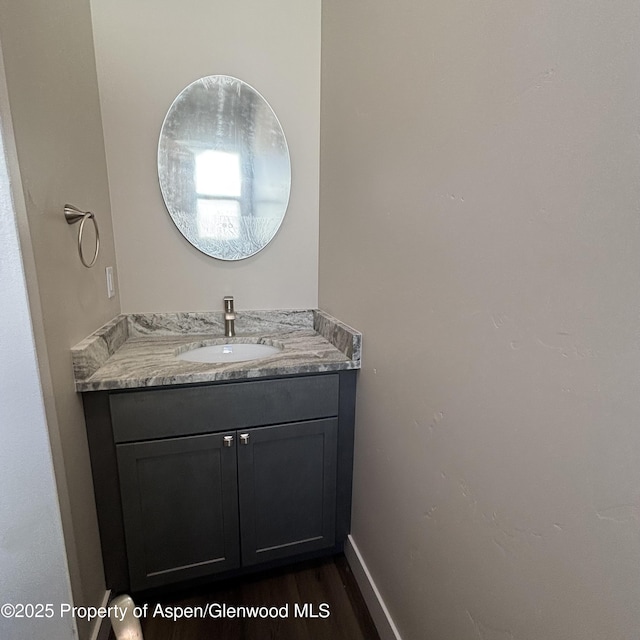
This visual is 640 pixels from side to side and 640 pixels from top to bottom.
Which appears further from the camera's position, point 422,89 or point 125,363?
point 125,363

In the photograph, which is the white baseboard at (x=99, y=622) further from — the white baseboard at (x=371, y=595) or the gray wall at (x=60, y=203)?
the white baseboard at (x=371, y=595)

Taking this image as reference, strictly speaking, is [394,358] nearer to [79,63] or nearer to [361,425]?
[361,425]

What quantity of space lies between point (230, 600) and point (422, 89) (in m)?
1.77

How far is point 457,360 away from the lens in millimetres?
785

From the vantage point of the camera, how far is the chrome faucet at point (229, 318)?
1611mm

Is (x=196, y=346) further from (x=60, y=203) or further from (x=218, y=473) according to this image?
(x=60, y=203)

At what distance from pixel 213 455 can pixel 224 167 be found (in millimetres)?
1180

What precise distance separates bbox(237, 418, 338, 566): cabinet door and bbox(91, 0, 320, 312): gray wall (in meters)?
0.66

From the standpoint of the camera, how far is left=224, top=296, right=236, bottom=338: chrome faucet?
1.61 meters

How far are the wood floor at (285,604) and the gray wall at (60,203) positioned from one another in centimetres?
31

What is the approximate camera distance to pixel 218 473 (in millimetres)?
1268

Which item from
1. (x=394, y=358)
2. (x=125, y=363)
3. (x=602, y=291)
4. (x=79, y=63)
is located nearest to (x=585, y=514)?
(x=602, y=291)

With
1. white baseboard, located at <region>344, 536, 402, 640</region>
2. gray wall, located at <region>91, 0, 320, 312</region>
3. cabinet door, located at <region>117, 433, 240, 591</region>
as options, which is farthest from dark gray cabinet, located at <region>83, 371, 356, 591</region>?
gray wall, located at <region>91, 0, 320, 312</region>

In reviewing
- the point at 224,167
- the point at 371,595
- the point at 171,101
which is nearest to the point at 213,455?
the point at 371,595
